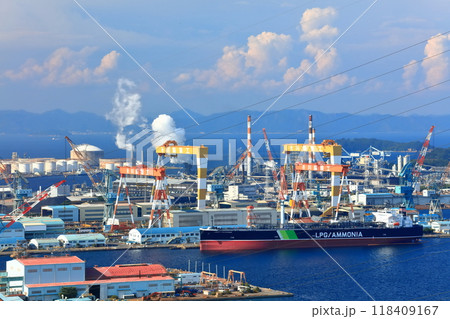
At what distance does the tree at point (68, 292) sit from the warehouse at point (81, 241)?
7.33 m

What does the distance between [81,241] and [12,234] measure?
70.3 inches

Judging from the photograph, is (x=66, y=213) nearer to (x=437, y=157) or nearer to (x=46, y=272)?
(x=46, y=272)

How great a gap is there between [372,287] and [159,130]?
29617 mm

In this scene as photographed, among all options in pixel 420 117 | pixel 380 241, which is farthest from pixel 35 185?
pixel 420 117

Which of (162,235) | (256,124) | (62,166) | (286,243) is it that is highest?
(256,124)

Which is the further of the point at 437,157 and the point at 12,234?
the point at 437,157

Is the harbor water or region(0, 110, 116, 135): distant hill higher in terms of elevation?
region(0, 110, 116, 135): distant hill

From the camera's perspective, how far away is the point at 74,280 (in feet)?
41.5

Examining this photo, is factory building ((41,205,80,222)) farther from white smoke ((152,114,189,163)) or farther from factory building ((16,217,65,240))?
white smoke ((152,114,189,163))

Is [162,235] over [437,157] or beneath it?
beneath

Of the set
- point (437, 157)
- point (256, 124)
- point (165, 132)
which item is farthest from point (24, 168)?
point (256, 124)

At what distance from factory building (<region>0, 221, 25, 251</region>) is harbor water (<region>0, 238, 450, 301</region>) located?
1.49m

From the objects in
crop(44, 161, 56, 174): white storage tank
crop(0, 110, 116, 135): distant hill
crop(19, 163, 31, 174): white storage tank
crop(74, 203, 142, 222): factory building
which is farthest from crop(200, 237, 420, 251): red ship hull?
crop(0, 110, 116, 135): distant hill

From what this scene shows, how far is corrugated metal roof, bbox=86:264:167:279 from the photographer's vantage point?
12875 millimetres
